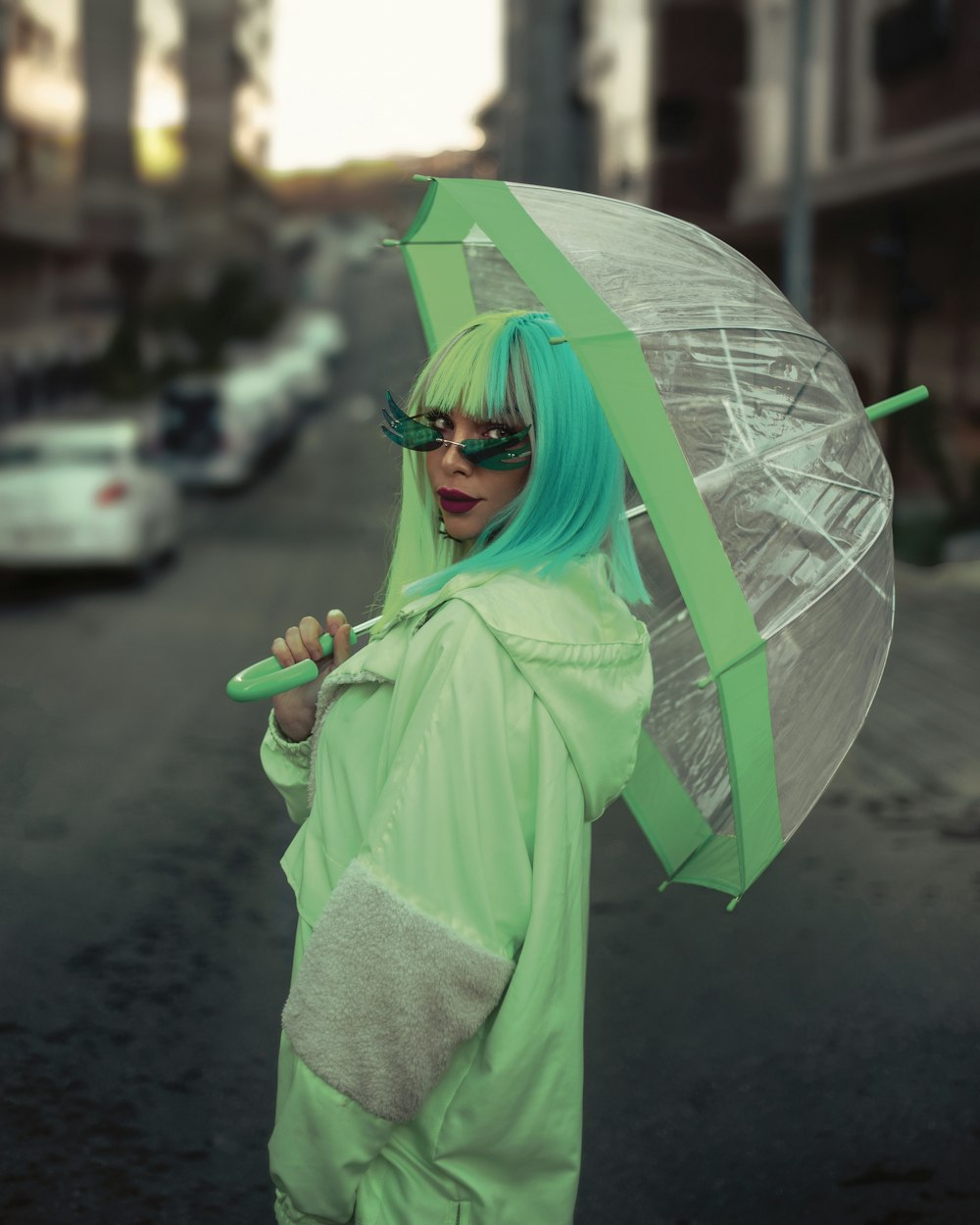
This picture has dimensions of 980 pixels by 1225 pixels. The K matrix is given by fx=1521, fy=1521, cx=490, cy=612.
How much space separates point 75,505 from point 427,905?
12.3 meters

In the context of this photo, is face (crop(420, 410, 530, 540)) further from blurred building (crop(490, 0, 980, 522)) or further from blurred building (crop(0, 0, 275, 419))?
blurred building (crop(0, 0, 275, 419))

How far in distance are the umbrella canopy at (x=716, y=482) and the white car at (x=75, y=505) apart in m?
11.1

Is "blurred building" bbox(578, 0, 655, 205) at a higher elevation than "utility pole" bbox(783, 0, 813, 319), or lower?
higher

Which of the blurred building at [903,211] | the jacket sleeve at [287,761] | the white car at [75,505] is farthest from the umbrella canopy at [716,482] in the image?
the blurred building at [903,211]

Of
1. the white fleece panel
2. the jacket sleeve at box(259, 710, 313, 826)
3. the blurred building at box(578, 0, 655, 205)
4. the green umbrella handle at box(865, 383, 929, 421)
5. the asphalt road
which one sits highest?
the blurred building at box(578, 0, 655, 205)

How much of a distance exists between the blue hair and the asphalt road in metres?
1.69

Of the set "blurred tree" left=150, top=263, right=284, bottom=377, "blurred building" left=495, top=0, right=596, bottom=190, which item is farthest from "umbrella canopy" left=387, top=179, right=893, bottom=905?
"blurred tree" left=150, top=263, right=284, bottom=377

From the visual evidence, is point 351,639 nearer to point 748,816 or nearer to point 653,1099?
point 748,816

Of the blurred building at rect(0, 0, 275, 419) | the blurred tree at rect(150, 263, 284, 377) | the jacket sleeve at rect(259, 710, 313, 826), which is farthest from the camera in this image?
the blurred tree at rect(150, 263, 284, 377)

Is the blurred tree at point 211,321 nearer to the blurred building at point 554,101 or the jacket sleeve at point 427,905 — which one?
the blurred building at point 554,101

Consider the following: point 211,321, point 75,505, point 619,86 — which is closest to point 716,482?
point 75,505

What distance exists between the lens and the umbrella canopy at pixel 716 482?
1.93 metres

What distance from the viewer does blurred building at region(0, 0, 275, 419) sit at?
41.0m

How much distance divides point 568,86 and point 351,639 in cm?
4029
